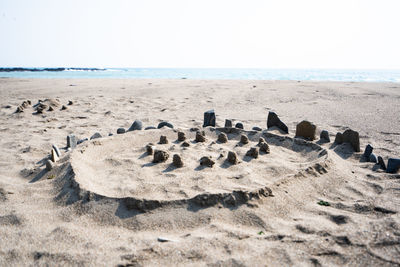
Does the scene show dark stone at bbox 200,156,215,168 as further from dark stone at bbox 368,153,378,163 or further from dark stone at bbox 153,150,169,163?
dark stone at bbox 368,153,378,163

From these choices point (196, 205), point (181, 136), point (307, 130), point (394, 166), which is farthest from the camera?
point (307, 130)

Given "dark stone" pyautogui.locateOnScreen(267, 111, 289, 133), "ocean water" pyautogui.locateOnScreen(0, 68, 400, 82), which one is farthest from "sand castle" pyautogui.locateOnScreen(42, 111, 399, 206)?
"ocean water" pyautogui.locateOnScreen(0, 68, 400, 82)

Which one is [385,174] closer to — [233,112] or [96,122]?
[233,112]

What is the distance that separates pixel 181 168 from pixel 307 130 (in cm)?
218

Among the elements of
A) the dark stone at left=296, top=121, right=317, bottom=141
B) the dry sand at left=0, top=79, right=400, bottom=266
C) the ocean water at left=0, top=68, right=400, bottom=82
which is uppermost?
the ocean water at left=0, top=68, right=400, bottom=82

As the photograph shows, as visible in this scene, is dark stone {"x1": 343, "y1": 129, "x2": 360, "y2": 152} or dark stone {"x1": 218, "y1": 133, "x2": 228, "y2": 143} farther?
dark stone {"x1": 218, "y1": 133, "x2": 228, "y2": 143}

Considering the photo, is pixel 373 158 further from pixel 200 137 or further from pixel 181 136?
pixel 181 136

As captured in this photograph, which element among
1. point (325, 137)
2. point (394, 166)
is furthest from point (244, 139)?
point (394, 166)

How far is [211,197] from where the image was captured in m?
2.27

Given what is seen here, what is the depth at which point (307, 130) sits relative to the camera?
422cm

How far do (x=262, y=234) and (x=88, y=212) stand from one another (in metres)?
1.33

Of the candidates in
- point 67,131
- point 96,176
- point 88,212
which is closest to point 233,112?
point 67,131

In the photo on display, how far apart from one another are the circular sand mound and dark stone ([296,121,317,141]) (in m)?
0.43

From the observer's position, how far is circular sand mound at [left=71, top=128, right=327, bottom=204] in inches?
99.3
